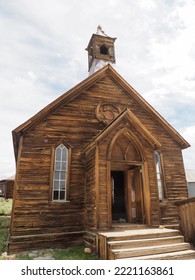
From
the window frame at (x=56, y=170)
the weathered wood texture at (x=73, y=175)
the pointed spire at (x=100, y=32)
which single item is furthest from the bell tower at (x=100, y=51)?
the window frame at (x=56, y=170)

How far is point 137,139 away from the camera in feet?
33.3

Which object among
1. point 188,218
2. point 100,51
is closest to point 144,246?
point 188,218

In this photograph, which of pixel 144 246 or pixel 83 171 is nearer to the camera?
pixel 144 246

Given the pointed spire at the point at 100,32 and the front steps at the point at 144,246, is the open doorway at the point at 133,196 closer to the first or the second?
the front steps at the point at 144,246

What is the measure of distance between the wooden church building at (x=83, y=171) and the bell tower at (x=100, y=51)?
3.20m

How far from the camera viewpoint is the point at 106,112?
12320 mm

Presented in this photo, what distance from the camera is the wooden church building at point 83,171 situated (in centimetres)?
896

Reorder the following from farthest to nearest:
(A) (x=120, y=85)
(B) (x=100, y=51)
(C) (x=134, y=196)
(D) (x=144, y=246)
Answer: (B) (x=100, y=51) < (A) (x=120, y=85) < (C) (x=134, y=196) < (D) (x=144, y=246)

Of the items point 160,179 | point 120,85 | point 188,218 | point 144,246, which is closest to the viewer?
point 144,246

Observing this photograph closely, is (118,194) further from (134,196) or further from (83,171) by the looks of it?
(83,171)

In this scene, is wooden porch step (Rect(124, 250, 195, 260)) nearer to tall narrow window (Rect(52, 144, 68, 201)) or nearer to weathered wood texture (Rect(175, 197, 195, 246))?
weathered wood texture (Rect(175, 197, 195, 246))

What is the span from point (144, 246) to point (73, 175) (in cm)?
466
